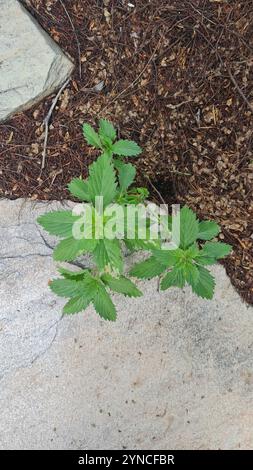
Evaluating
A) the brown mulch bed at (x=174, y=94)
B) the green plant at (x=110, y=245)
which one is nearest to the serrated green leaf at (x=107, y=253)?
the green plant at (x=110, y=245)

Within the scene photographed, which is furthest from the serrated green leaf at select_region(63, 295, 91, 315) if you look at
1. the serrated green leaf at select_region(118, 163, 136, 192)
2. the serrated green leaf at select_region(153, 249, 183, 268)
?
the serrated green leaf at select_region(118, 163, 136, 192)

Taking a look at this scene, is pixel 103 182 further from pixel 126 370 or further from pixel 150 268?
pixel 126 370

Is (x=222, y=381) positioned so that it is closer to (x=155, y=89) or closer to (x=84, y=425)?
(x=84, y=425)

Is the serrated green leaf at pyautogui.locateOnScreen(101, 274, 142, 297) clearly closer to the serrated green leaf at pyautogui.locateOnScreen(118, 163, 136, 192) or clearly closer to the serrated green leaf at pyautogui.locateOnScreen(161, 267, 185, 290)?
the serrated green leaf at pyautogui.locateOnScreen(161, 267, 185, 290)

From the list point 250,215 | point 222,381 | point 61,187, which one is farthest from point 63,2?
point 222,381

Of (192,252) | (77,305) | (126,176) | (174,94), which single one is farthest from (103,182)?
(174,94)

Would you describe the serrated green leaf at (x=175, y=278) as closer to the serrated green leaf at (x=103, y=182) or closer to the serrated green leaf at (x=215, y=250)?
the serrated green leaf at (x=215, y=250)
